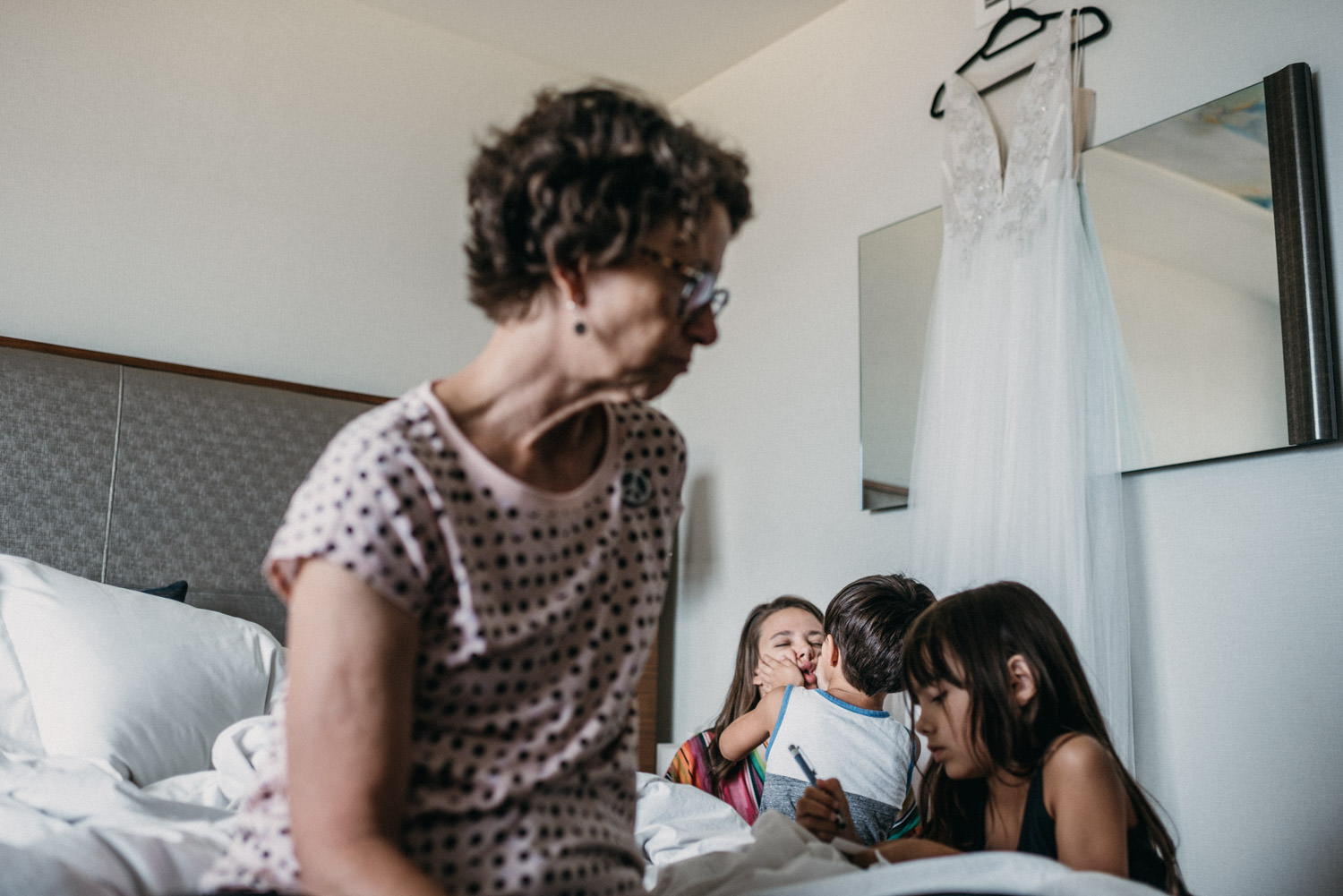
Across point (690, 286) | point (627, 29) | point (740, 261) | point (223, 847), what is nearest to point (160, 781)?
point (223, 847)

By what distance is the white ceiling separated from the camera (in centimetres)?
342

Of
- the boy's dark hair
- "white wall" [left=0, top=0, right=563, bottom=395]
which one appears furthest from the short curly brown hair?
"white wall" [left=0, top=0, right=563, bottom=395]

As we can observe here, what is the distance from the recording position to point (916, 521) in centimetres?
265

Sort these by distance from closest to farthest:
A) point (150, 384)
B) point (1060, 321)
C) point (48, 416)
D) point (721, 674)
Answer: point (1060, 321)
point (48, 416)
point (150, 384)
point (721, 674)

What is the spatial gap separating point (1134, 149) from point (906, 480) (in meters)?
0.95

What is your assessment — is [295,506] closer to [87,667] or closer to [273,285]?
[87,667]

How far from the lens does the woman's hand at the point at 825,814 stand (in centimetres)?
150

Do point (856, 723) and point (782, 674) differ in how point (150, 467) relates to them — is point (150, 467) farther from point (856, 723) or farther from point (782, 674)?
point (856, 723)

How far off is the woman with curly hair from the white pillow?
3.72 ft

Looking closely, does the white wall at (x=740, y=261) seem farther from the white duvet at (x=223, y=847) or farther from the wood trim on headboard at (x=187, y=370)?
the white duvet at (x=223, y=847)

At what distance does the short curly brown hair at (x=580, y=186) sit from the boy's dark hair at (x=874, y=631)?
118cm

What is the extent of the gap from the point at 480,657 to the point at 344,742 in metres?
0.14

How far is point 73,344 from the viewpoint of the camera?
2838 mm

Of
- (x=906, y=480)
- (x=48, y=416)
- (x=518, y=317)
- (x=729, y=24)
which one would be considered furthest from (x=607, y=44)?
(x=518, y=317)
